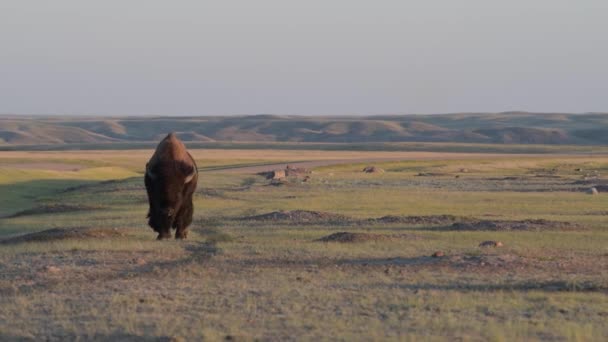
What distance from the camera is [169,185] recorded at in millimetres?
21141

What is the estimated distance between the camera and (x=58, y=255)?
19438mm

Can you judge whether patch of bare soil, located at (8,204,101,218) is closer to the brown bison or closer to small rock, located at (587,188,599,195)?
the brown bison

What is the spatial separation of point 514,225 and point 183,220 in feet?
30.3

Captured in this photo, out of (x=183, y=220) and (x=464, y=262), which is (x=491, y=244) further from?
(x=183, y=220)

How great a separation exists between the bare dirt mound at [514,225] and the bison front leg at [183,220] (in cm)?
752

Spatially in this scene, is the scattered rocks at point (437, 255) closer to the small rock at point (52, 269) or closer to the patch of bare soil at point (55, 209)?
the small rock at point (52, 269)

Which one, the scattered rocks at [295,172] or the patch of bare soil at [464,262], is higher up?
the patch of bare soil at [464,262]

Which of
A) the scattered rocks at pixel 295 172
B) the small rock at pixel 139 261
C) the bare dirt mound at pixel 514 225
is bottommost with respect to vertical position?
the scattered rocks at pixel 295 172

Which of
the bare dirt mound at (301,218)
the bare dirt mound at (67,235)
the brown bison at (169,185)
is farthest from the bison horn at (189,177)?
the bare dirt mound at (301,218)

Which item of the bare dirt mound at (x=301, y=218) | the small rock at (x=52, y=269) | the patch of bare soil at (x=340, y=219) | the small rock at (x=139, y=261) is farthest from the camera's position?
the bare dirt mound at (x=301, y=218)

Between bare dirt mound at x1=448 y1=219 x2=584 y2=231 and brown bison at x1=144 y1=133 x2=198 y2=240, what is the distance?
7.87 metres

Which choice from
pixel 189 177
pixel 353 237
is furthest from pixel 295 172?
pixel 189 177

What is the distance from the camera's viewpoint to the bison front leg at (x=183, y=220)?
72.1 ft

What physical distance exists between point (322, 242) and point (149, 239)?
12.4 ft
